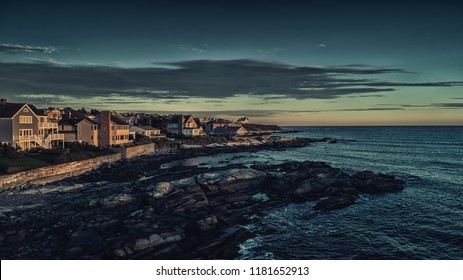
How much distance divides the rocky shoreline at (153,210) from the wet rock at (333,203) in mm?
77

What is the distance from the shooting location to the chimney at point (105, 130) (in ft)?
205

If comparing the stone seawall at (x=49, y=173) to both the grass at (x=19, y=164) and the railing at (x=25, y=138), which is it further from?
the railing at (x=25, y=138)

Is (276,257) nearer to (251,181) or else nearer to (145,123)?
(251,181)

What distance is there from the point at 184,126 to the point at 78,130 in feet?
175

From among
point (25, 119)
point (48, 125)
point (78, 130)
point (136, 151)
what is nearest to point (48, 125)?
point (48, 125)

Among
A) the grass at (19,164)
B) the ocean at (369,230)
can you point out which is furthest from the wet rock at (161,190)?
the grass at (19,164)

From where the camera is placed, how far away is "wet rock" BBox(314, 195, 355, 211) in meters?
26.3

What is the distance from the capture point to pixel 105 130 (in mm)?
63000

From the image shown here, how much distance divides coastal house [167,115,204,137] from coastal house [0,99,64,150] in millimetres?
59201

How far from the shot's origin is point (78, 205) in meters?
26.4

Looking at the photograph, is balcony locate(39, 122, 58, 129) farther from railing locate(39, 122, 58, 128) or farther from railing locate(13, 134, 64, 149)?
railing locate(13, 134, 64, 149)

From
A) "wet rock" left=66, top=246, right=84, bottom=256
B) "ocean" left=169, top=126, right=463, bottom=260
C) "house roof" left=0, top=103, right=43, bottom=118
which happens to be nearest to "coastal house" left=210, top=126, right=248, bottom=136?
"house roof" left=0, top=103, right=43, bottom=118

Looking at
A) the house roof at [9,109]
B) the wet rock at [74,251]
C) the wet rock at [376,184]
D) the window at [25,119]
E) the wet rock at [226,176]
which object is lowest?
the wet rock at [74,251]

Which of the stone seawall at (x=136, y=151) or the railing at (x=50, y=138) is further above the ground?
the railing at (x=50, y=138)
